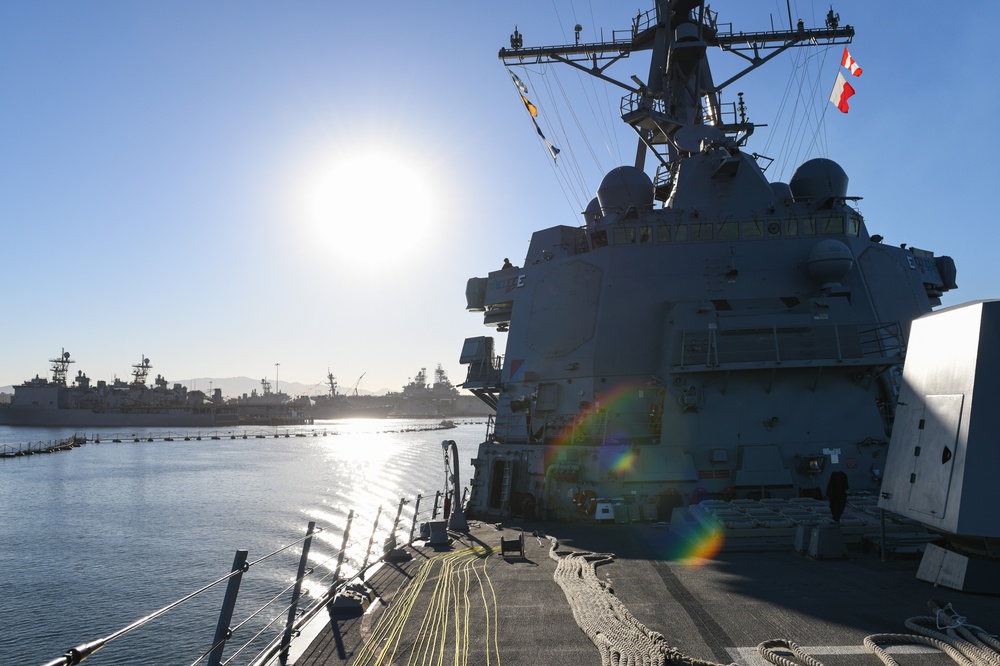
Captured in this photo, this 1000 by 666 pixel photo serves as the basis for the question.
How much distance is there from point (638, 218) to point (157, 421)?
126 m

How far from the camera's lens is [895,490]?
803 cm

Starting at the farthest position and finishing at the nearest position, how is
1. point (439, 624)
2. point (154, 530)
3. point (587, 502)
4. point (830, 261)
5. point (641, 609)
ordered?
1. point (154, 530)
2. point (830, 261)
3. point (587, 502)
4. point (641, 609)
5. point (439, 624)

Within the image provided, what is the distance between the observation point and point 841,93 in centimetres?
2048

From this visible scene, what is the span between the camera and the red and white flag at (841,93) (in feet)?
66.7

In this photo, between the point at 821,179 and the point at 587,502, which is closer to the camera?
the point at 587,502

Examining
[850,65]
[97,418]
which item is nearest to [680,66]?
[850,65]

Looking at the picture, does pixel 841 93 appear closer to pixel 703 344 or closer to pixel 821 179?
pixel 821 179

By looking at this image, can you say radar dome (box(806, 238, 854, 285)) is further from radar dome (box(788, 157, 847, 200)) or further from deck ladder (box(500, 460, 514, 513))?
deck ladder (box(500, 460, 514, 513))

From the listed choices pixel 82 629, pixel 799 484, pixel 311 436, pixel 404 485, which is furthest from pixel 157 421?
pixel 799 484

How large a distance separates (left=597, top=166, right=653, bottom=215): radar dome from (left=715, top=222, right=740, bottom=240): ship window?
270 cm

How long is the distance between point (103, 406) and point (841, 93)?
131851mm

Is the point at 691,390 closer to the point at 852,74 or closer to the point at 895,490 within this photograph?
the point at 895,490

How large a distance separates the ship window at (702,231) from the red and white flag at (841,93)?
6879mm

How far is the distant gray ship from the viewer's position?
388 feet
